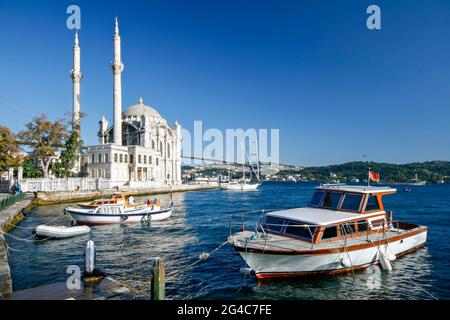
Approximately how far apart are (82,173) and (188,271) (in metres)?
70.2

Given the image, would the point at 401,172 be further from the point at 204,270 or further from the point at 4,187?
the point at 204,270

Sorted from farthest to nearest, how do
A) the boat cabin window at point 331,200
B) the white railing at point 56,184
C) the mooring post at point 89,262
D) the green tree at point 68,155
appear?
the green tree at point 68,155 → the white railing at point 56,184 → the boat cabin window at point 331,200 → the mooring post at point 89,262

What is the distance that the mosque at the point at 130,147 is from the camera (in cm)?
6756

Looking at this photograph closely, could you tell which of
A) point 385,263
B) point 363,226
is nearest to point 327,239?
point 363,226

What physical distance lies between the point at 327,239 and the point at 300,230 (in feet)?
3.43

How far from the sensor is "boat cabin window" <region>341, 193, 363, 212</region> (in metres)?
13.9

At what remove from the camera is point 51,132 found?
51719 millimetres

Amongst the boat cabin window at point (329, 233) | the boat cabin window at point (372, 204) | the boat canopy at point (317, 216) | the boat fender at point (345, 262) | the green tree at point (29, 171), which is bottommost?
the boat fender at point (345, 262)

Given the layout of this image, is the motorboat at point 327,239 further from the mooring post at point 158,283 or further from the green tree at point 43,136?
the green tree at point 43,136

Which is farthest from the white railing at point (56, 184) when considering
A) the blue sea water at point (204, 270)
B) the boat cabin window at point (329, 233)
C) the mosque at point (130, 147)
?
the boat cabin window at point (329, 233)

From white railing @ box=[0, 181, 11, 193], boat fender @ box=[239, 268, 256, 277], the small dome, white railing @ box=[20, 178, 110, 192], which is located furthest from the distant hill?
boat fender @ box=[239, 268, 256, 277]

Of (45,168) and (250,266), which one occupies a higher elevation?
(45,168)
